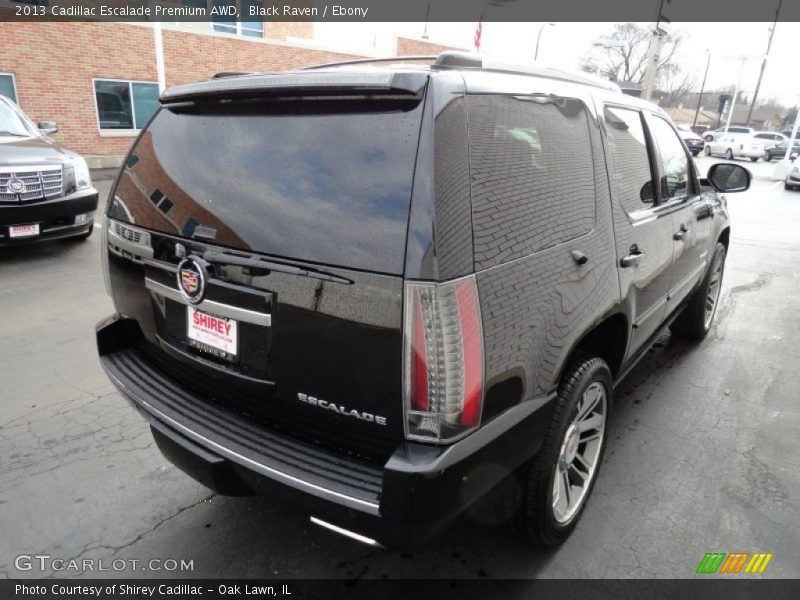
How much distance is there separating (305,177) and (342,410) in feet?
2.55

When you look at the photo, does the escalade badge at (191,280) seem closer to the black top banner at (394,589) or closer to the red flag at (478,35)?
the black top banner at (394,589)

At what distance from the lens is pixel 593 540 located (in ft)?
8.27

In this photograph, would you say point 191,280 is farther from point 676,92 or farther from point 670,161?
point 676,92

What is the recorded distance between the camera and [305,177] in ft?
6.01

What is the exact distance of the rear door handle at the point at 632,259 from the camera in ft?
8.45

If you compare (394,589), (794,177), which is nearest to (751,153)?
(794,177)

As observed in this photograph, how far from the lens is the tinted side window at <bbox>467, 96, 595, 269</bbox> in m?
1.80

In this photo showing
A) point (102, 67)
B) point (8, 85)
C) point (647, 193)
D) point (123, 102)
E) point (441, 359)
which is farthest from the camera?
point (123, 102)

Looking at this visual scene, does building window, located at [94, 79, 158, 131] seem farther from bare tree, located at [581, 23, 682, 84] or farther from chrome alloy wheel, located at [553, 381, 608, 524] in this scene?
bare tree, located at [581, 23, 682, 84]

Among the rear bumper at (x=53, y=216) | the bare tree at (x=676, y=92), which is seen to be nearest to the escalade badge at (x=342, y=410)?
the rear bumper at (x=53, y=216)

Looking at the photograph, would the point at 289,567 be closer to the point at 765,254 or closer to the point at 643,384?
the point at 643,384

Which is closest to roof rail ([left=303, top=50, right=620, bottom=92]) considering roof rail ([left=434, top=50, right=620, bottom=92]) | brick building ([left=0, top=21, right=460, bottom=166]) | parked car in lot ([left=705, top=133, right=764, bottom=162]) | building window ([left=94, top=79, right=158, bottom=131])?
roof rail ([left=434, top=50, right=620, bottom=92])

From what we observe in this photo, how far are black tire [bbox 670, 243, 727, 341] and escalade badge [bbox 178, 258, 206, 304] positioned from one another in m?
4.04

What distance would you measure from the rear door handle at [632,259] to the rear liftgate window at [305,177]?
4.52 ft
